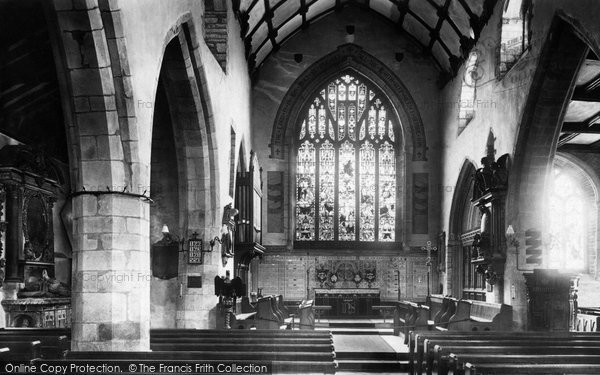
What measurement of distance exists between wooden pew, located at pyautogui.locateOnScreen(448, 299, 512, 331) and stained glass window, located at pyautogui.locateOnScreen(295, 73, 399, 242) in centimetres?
692

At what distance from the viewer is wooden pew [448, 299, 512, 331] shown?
11227 mm

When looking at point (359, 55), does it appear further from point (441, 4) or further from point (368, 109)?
point (441, 4)

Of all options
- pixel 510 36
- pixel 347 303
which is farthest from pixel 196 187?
pixel 347 303

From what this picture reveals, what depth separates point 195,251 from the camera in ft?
37.2

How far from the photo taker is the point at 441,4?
15.8m

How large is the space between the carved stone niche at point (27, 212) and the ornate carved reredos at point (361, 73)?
8849mm

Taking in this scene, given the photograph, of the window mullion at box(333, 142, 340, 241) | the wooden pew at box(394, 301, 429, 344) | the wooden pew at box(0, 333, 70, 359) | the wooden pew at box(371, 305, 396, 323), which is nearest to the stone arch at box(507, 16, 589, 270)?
the wooden pew at box(394, 301, 429, 344)

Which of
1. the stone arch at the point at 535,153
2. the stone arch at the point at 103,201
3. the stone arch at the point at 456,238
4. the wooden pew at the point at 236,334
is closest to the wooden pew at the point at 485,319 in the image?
the stone arch at the point at 535,153

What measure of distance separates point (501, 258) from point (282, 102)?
849 centimetres

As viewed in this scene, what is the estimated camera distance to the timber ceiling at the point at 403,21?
582 inches

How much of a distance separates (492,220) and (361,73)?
7.53 metres

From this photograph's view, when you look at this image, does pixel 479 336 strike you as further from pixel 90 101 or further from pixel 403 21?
pixel 403 21

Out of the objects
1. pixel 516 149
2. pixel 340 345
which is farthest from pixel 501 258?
pixel 340 345

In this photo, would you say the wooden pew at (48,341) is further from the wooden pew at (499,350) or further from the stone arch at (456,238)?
the stone arch at (456,238)
